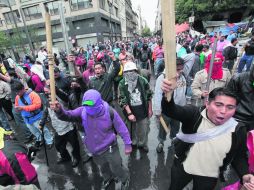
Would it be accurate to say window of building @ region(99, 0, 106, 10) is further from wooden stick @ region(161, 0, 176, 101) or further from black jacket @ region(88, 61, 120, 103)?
wooden stick @ region(161, 0, 176, 101)

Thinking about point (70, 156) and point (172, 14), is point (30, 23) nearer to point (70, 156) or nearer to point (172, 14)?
point (70, 156)

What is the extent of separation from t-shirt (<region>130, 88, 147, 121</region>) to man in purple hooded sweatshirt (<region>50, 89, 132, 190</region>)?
89 centimetres

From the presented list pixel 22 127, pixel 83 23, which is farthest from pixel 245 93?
pixel 83 23

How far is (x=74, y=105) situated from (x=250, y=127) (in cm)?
311

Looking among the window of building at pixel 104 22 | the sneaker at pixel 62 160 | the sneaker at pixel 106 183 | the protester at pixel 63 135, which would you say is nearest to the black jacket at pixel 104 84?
the protester at pixel 63 135

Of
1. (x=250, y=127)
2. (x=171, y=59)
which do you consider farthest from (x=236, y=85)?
(x=171, y=59)

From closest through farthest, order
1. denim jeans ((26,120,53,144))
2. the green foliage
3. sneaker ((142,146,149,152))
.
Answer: sneaker ((142,146,149,152)) → denim jeans ((26,120,53,144)) → the green foliage

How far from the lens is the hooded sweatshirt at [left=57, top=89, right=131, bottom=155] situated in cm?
267

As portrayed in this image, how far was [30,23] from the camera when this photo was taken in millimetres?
36844

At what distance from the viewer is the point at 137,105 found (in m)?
3.83

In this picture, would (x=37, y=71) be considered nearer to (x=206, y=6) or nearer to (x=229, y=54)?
(x=229, y=54)

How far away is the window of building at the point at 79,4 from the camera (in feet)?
109

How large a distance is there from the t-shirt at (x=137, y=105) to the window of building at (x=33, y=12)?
38980 millimetres

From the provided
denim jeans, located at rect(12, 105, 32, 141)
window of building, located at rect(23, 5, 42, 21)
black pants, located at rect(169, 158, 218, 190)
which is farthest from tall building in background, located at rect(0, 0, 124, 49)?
black pants, located at rect(169, 158, 218, 190)
